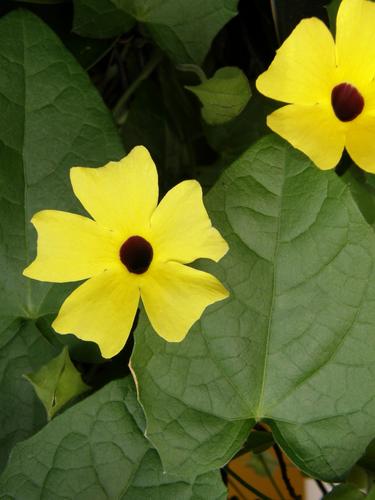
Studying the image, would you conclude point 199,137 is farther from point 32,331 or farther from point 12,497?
point 12,497

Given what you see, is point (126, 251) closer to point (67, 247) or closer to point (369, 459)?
point (67, 247)

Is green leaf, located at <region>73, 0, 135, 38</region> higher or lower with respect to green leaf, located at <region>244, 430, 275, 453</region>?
higher

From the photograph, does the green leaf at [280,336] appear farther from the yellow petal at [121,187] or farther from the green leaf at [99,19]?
the green leaf at [99,19]

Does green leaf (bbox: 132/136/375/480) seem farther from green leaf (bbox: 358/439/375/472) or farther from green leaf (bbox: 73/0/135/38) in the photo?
green leaf (bbox: 73/0/135/38)

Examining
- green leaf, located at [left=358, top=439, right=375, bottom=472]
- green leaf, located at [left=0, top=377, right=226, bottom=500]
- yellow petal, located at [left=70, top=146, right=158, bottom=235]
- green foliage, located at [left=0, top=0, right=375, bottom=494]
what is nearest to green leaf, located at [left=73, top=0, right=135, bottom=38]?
green foliage, located at [left=0, top=0, right=375, bottom=494]

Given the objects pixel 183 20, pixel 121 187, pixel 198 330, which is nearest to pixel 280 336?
pixel 198 330

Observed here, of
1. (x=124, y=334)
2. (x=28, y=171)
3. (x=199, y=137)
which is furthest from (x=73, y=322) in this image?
(x=199, y=137)

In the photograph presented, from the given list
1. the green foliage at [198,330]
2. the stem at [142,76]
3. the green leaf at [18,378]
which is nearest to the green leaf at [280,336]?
the green foliage at [198,330]
